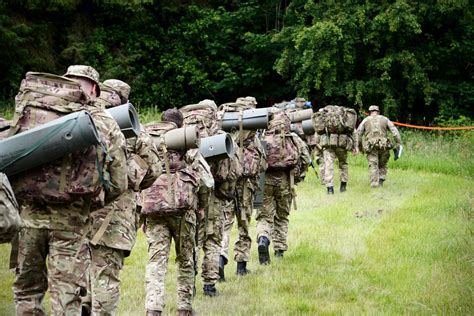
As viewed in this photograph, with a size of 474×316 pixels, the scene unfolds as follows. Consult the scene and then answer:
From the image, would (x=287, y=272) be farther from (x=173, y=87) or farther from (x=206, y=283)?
(x=173, y=87)

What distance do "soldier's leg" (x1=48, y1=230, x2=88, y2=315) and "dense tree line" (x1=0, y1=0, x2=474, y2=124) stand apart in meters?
22.1

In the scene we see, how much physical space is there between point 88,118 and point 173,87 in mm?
28735

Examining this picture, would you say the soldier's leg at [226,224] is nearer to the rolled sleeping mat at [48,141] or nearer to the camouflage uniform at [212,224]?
the camouflage uniform at [212,224]

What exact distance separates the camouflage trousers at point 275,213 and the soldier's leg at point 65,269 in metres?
5.32

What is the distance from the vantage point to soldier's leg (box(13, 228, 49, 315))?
→ 5016mm

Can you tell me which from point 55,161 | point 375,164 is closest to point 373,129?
point 375,164

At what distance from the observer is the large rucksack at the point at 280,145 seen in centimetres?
1018

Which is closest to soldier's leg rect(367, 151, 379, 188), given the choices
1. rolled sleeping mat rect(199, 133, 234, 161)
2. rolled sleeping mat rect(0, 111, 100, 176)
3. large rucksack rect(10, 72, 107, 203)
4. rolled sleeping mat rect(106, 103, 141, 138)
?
rolled sleeping mat rect(199, 133, 234, 161)

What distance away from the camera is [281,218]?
418 inches

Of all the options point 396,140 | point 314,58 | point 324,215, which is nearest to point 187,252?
point 324,215

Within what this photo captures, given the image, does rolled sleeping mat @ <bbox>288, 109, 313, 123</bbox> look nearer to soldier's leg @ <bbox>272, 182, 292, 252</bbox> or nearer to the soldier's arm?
soldier's leg @ <bbox>272, 182, 292, 252</bbox>

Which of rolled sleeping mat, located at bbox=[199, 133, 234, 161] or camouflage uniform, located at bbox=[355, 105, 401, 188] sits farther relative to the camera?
camouflage uniform, located at bbox=[355, 105, 401, 188]

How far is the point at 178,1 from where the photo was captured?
33344mm

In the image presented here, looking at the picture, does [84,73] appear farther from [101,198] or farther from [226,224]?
[226,224]
